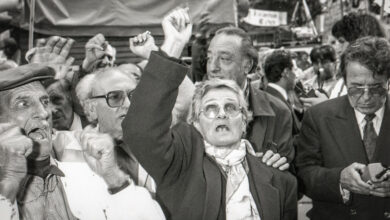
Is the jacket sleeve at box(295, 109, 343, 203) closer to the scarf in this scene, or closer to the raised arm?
the scarf

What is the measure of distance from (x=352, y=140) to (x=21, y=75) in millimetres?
2108

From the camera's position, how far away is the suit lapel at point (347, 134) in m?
3.23

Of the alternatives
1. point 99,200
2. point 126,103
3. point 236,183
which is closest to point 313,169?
point 236,183

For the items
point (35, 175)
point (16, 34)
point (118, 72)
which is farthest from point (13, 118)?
point (16, 34)

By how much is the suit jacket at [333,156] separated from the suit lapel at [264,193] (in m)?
0.56

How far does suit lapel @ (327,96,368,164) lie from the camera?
→ 3229 millimetres

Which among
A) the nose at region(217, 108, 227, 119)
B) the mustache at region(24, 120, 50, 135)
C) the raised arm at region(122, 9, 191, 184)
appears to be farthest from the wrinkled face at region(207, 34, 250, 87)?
the mustache at region(24, 120, 50, 135)

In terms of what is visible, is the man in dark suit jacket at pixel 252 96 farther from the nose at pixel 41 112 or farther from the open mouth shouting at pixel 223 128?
the nose at pixel 41 112

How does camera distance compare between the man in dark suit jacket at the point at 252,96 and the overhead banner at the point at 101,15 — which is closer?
the man in dark suit jacket at the point at 252,96

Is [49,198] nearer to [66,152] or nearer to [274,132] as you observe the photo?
[66,152]

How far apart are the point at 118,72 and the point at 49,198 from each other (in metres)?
1.14

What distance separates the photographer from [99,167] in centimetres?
239

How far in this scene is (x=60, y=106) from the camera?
12.4 ft

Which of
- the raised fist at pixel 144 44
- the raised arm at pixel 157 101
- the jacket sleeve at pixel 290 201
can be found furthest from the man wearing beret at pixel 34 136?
the jacket sleeve at pixel 290 201
